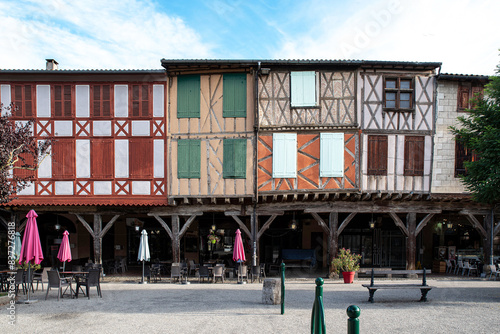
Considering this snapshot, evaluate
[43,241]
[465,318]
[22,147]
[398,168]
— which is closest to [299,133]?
[398,168]

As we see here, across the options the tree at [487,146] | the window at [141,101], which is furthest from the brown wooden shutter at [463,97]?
the window at [141,101]

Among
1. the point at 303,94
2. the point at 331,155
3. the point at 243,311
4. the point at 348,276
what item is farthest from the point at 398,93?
the point at 243,311

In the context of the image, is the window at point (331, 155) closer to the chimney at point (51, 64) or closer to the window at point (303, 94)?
the window at point (303, 94)

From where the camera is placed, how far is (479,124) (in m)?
12.3

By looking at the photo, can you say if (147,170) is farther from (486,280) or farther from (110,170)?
(486,280)

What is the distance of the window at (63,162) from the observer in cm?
1538

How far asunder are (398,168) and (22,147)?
13.4 m

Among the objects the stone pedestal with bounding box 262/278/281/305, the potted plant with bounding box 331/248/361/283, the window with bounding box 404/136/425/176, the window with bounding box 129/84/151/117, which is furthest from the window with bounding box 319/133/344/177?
the window with bounding box 129/84/151/117

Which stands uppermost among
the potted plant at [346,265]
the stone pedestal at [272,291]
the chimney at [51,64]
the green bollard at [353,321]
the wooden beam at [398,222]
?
the chimney at [51,64]

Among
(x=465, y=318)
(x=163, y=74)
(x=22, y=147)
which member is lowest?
(x=465, y=318)

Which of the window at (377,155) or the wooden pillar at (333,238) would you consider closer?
the window at (377,155)

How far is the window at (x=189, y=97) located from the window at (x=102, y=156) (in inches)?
119

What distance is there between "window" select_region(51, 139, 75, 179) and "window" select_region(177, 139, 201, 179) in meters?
4.20

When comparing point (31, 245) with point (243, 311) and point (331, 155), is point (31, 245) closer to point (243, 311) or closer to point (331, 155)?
point (243, 311)
